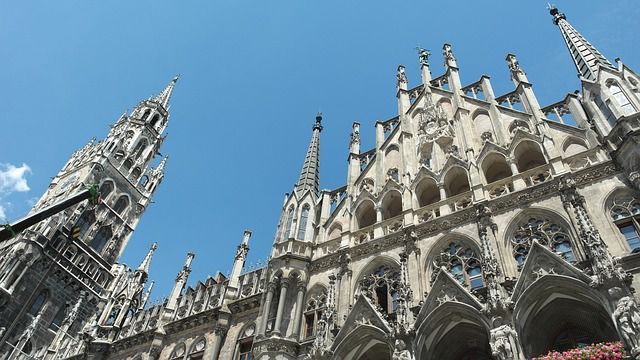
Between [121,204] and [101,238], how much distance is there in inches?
194

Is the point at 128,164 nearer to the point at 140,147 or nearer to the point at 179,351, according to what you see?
the point at 140,147

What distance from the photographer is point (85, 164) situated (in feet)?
162

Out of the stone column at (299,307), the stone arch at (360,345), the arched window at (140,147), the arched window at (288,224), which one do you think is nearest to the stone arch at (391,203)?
the arched window at (288,224)

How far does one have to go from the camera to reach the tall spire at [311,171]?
2517cm

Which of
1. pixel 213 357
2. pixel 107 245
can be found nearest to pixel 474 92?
pixel 213 357

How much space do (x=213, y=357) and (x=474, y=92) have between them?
1817 centimetres

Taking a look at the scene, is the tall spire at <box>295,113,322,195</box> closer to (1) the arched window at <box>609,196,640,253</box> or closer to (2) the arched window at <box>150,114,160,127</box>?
(1) the arched window at <box>609,196,640,253</box>

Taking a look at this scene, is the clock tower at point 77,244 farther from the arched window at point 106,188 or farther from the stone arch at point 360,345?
the stone arch at point 360,345

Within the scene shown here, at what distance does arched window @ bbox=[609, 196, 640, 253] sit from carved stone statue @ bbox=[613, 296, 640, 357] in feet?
9.20

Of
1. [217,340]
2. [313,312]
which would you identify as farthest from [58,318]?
[313,312]

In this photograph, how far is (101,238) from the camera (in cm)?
4612

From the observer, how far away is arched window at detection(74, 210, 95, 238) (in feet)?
144

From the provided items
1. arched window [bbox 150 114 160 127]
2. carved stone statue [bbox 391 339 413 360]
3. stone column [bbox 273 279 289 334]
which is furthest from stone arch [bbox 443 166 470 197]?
arched window [bbox 150 114 160 127]

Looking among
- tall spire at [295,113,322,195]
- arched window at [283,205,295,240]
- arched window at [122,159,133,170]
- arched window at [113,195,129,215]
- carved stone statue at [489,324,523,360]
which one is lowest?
carved stone statue at [489,324,523,360]
